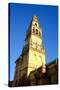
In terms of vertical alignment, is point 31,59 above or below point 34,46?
below

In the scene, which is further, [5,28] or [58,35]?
[58,35]

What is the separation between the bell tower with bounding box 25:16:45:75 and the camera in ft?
Answer: 8.07

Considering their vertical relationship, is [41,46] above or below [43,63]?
above

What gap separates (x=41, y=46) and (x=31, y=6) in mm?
430

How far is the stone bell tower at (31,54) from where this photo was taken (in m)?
2.42

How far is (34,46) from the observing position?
8.16 feet

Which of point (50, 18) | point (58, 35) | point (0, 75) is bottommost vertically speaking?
point (0, 75)

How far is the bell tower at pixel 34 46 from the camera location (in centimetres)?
246

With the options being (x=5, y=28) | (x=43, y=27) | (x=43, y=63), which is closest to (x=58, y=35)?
(x=43, y=27)

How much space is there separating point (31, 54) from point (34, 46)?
3.6 inches

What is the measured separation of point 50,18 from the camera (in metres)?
2.53

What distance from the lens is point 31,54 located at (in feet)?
8.09

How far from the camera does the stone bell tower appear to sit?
Answer: 242 cm

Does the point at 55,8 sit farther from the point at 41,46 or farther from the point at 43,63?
the point at 43,63
